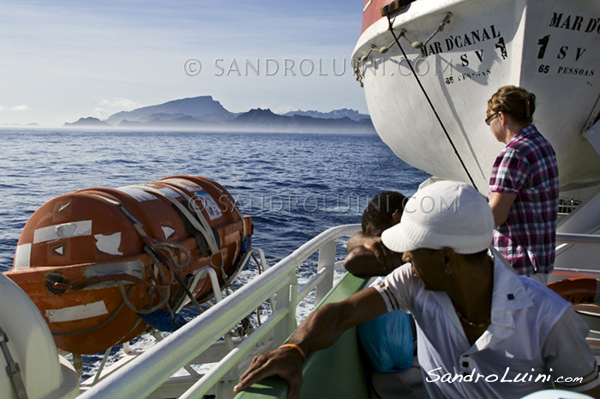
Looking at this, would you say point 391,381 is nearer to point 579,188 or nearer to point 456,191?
point 456,191

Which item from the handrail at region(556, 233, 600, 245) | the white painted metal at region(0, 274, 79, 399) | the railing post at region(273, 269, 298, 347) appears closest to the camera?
the white painted metal at region(0, 274, 79, 399)

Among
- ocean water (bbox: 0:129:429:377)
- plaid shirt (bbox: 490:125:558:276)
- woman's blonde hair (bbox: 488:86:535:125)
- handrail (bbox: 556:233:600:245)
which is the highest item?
woman's blonde hair (bbox: 488:86:535:125)

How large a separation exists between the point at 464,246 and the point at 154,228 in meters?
2.23

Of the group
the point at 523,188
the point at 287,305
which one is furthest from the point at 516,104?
the point at 287,305

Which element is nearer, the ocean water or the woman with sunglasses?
the woman with sunglasses

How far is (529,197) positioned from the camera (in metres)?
2.36

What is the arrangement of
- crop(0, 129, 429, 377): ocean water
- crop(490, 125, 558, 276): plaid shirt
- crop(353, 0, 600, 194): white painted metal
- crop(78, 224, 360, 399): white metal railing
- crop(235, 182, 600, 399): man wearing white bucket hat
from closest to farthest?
crop(78, 224, 360, 399): white metal railing
crop(235, 182, 600, 399): man wearing white bucket hat
crop(490, 125, 558, 276): plaid shirt
crop(353, 0, 600, 194): white painted metal
crop(0, 129, 429, 377): ocean water

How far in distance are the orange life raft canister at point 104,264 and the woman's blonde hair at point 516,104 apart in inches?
78.5

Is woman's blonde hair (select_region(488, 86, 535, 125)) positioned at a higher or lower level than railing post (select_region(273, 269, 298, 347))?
higher

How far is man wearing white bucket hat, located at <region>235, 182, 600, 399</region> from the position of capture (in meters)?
1.37

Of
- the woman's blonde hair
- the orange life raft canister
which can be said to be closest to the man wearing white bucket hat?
A: the woman's blonde hair

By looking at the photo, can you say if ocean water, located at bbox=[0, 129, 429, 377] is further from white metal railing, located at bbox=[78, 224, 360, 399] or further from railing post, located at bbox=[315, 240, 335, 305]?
white metal railing, located at bbox=[78, 224, 360, 399]

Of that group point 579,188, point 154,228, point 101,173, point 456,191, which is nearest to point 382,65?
point 579,188

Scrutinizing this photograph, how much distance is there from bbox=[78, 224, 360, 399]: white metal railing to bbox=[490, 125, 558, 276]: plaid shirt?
3.10 ft
